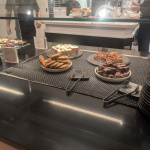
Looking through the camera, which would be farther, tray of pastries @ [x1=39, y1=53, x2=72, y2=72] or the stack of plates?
tray of pastries @ [x1=39, y1=53, x2=72, y2=72]

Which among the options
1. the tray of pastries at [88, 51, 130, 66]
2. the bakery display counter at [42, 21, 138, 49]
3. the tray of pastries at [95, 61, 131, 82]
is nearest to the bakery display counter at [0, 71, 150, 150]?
the tray of pastries at [95, 61, 131, 82]

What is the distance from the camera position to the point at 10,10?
88 cm

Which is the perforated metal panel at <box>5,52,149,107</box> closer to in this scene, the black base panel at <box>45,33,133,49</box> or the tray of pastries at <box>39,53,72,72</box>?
the tray of pastries at <box>39,53,72,72</box>

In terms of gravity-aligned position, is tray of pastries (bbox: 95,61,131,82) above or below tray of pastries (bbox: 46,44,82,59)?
below

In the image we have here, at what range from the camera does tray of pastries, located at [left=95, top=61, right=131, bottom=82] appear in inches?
29.8

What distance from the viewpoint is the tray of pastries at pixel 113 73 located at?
2.48 ft

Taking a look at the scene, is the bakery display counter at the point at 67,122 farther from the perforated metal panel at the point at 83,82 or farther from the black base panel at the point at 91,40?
the black base panel at the point at 91,40

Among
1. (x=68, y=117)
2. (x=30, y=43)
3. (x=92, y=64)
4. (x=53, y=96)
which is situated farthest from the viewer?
(x=30, y=43)

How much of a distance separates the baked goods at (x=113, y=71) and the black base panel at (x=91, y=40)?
616 millimetres

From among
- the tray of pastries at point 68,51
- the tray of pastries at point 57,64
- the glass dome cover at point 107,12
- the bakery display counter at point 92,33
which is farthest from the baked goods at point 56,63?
the bakery display counter at point 92,33

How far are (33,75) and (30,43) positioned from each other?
0.62m

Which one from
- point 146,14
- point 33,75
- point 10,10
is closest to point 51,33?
point 10,10

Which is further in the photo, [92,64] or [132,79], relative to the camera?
[92,64]

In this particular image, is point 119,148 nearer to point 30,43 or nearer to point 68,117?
point 68,117
